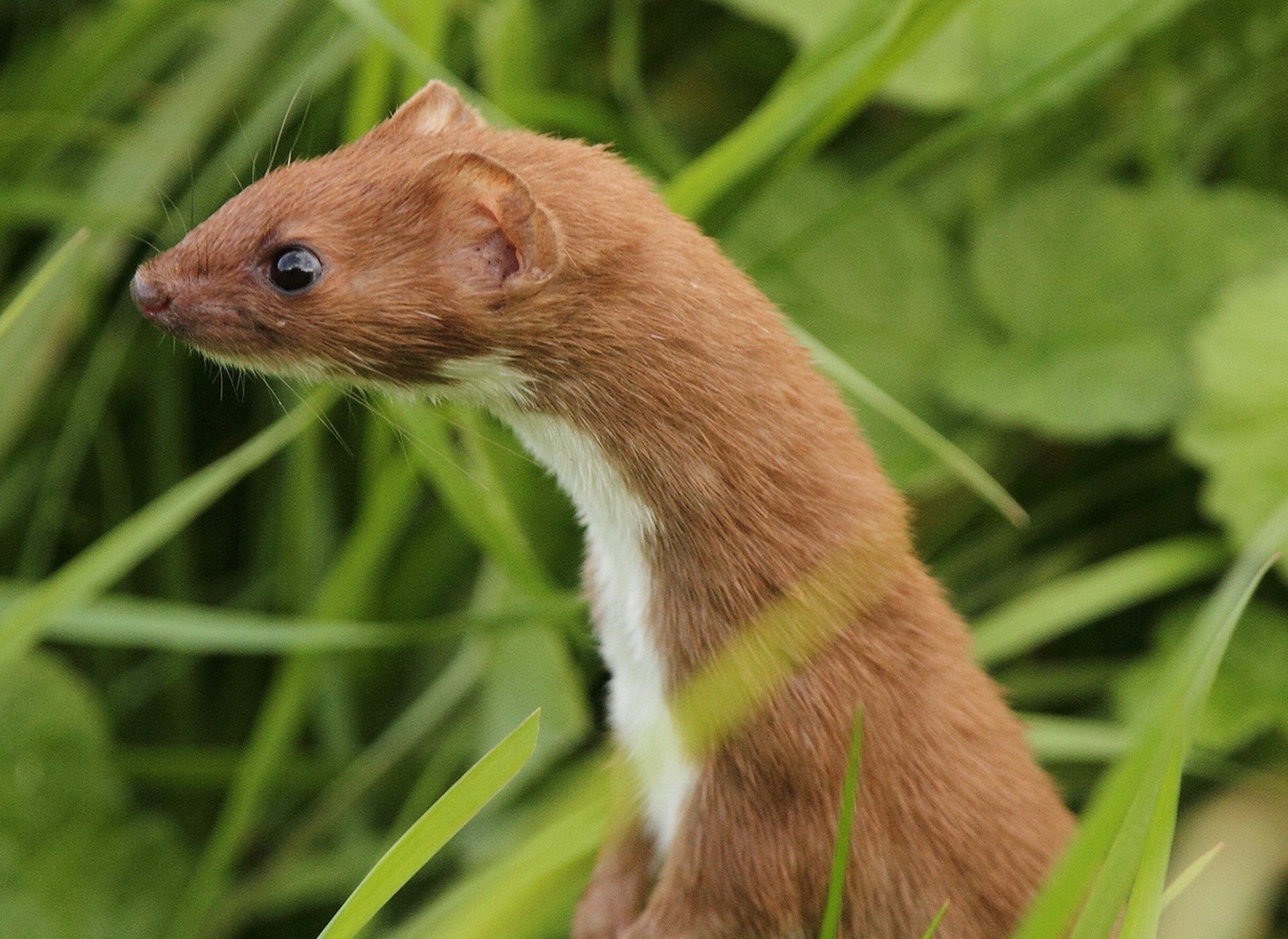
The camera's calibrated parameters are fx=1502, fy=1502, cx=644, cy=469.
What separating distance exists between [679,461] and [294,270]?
0.37m

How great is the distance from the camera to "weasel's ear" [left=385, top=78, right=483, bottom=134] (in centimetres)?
137

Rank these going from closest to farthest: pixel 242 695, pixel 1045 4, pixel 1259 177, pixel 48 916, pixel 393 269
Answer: pixel 393 269, pixel 48 916, pixel 1045 4, pixel 242 695, pixel 1259 177

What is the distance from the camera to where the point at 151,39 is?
98.7 inches

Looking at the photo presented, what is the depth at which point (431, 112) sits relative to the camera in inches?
54.3

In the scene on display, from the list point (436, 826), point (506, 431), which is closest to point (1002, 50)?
point (506, 431)

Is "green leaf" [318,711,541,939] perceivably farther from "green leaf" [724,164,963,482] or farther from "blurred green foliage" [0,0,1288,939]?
"green leaf" [724,164,963,482]

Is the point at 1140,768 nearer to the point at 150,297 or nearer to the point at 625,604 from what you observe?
the point at 625,604

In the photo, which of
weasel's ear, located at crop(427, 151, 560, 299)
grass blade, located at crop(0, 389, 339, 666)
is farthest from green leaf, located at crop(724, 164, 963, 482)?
weasel's ear, located at crop(427, 151, 560, 299)

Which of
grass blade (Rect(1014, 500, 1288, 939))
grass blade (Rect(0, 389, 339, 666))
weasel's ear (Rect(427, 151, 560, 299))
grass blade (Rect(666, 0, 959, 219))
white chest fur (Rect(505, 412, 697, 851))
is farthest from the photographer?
grass blade (Rect(666, 0, 959, 219))

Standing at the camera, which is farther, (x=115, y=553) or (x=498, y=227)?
(x=115, y=553)

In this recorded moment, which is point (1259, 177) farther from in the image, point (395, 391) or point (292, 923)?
point (292, 923)

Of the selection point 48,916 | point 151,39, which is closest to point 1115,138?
point 151,39

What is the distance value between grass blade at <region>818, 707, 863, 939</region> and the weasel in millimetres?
92

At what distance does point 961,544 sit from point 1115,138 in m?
0.83
